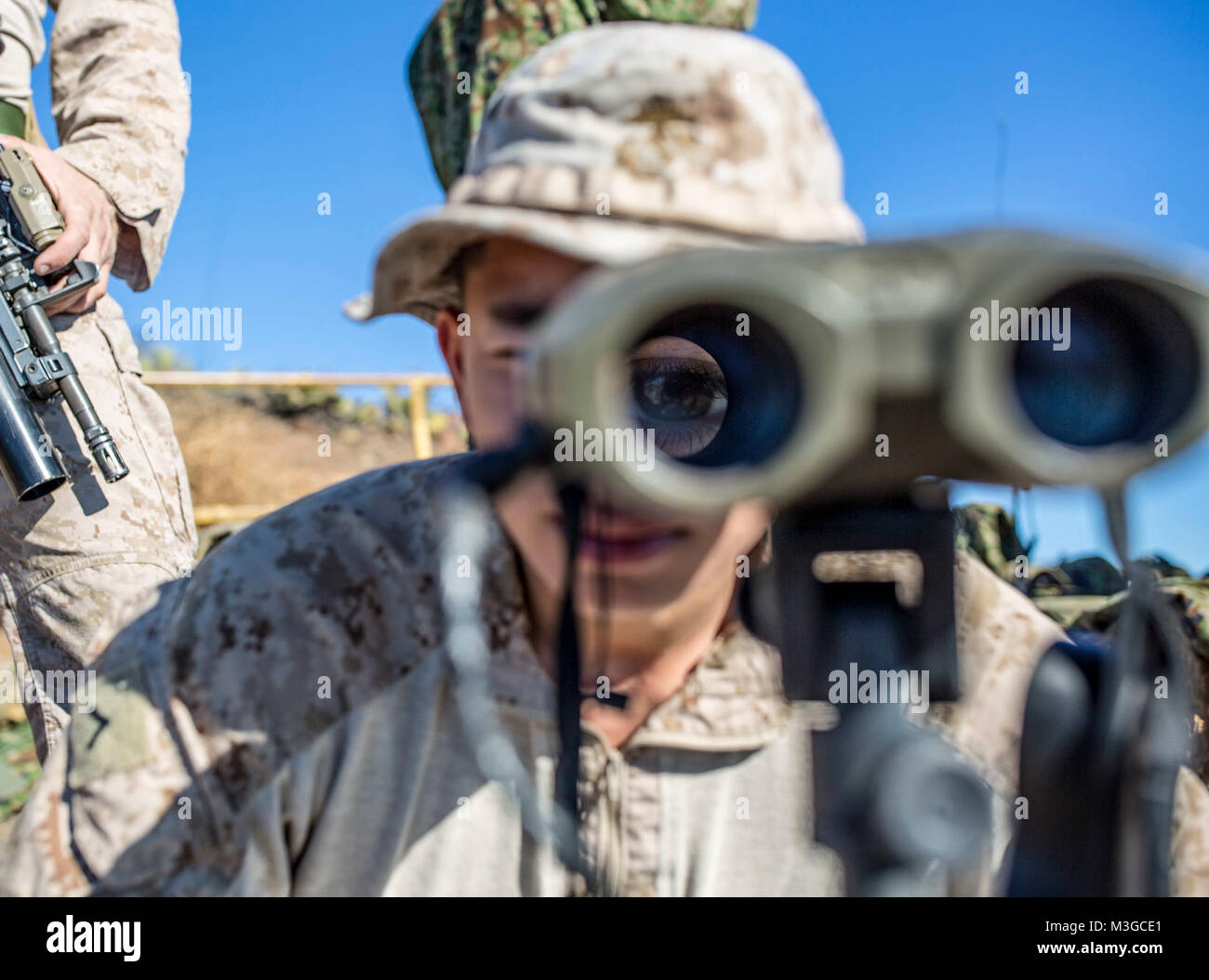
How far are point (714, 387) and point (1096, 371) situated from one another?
0.26 metres

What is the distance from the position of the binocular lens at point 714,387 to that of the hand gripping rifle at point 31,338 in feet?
4.15

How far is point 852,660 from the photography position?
2.57ft

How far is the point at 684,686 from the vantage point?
109 cm

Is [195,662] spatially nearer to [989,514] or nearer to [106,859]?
[106,859]

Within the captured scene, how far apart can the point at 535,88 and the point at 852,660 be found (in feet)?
2.07

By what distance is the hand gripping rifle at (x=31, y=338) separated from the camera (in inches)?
68.2

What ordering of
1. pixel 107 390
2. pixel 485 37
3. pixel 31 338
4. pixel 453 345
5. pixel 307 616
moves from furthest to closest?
pixel 485 37, pixel 107 390, pixel 31 338, pixel 453 345, pixel 307 616

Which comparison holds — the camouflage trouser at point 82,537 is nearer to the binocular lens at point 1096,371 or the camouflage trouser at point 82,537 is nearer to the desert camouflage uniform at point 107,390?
the desert camouflage uniform at point 107,390

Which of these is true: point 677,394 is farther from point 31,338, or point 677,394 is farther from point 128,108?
point 128,108

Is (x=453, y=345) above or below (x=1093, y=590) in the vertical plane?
above

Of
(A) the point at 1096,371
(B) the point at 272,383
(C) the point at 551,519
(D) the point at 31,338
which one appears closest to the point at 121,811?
(C) the point at 551,519

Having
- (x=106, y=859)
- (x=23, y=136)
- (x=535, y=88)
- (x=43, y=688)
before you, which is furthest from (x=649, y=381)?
(x=23, y=136)

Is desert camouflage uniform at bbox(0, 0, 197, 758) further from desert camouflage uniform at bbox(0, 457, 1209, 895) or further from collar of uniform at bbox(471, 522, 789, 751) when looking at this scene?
collar of uniform at bbox(471, 522, 789, 751)

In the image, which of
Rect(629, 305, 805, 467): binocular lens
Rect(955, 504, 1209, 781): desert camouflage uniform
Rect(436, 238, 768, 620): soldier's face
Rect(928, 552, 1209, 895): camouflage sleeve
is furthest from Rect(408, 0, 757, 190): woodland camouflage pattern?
Rect(629, 305, 805, 467): binocular lens
